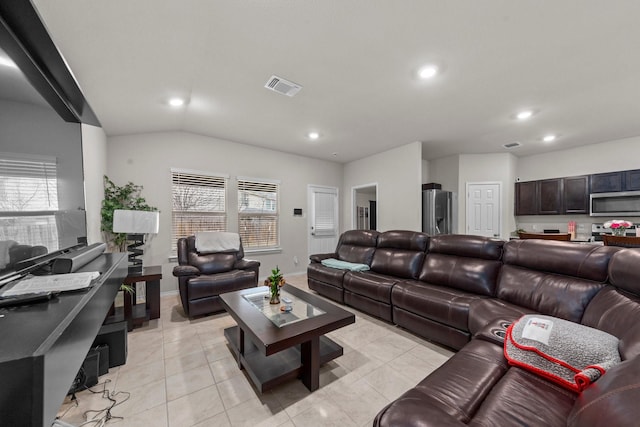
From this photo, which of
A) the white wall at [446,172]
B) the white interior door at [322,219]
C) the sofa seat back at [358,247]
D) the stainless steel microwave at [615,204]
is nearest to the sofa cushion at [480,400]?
the sofa seat back at [358,247]

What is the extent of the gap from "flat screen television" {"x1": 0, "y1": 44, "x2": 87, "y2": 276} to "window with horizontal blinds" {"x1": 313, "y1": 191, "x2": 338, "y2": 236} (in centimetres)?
430

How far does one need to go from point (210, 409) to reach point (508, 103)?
4.35m

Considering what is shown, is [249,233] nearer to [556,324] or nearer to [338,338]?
[338,338]

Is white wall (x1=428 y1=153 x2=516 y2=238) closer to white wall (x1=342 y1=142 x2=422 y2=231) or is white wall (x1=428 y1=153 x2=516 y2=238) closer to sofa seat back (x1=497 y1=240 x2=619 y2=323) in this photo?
white wall (x1=342 y1=142 x2=422 y2=231)

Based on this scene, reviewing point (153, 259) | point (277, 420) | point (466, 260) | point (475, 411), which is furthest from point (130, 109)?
point (466, 260)

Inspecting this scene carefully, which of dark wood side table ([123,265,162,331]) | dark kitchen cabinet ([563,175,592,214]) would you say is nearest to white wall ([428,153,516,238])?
dark kitchen cabinet ([563,175,592,214])

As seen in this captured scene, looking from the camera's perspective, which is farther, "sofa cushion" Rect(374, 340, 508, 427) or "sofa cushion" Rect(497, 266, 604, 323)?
"sofa cushion" Rect(497, 266, 604, 323)

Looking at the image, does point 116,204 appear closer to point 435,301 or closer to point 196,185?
point 196,185

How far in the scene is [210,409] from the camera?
1658 millimetres

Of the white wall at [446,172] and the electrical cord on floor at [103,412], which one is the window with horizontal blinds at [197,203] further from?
the white wall at [446,172]

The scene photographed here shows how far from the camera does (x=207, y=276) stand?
128 inches

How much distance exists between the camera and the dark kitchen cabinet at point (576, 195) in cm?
459

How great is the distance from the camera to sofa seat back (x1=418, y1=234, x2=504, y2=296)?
8.34ft

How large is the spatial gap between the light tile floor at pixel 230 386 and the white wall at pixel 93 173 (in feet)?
4.60
